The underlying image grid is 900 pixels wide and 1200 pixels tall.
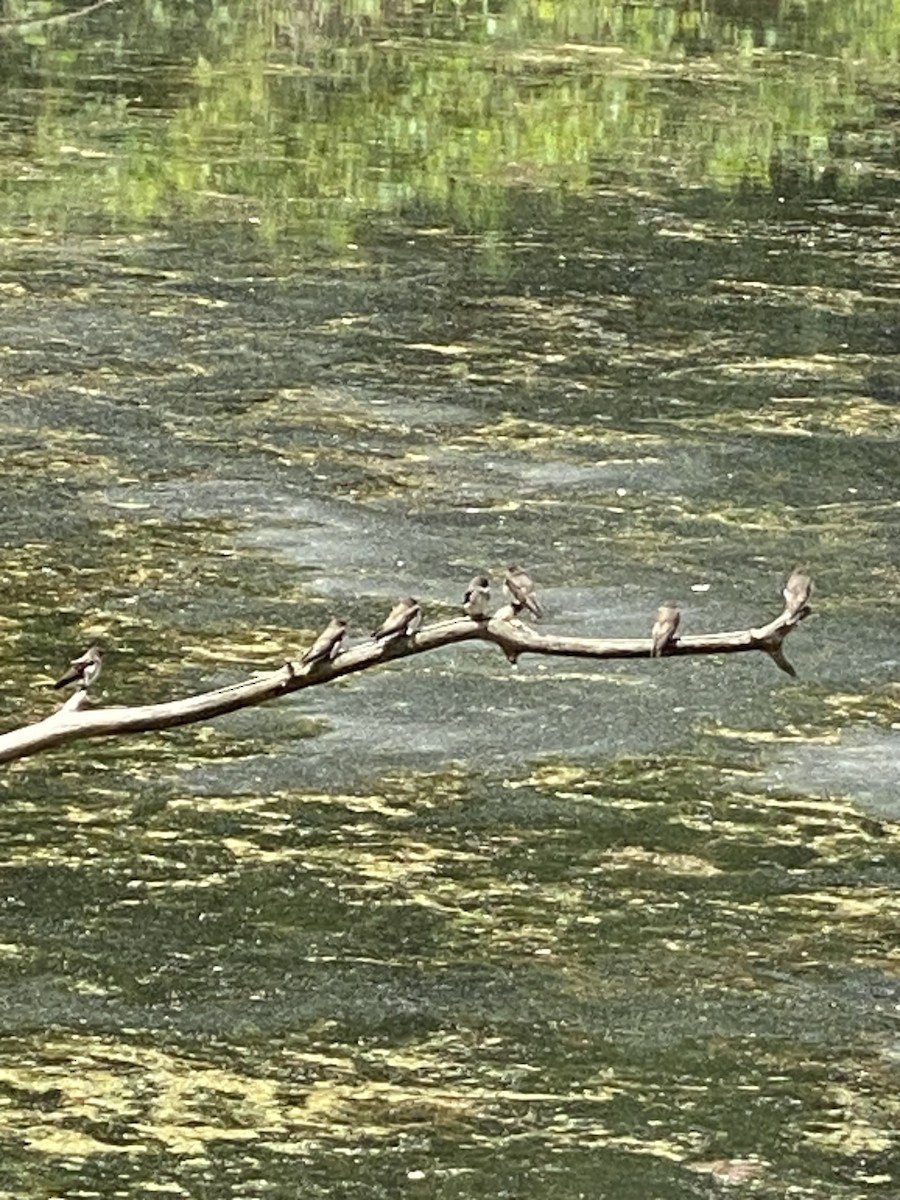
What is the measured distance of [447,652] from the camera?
482 cm

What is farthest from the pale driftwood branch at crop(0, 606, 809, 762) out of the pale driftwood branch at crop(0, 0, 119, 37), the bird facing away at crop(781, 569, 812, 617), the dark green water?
A: the pale driftwood branch at crop(0, 0, 119, 37)

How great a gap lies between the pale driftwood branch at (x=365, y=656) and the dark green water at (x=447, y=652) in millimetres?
1617

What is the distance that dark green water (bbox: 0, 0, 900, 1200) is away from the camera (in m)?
3.30

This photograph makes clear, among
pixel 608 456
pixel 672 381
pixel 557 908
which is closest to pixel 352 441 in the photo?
pixel 608 456

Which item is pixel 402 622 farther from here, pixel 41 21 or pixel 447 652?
pixel 41 21

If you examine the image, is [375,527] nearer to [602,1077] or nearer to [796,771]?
[796,771]

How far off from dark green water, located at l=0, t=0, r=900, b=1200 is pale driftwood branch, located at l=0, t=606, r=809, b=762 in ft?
5.31

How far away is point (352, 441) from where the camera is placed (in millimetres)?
6105

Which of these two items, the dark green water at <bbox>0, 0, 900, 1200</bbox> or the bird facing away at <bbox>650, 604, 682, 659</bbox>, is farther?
the dark green water at <bbox>0, 0, 900, 1200</bbox>

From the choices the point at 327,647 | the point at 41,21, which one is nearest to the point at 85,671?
the point at 327,647

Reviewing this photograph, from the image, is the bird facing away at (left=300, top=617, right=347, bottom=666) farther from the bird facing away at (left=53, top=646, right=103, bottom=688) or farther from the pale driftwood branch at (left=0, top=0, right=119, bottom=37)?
the pale driftwood branch at (left=0, top=0, right=119, bottom=37)

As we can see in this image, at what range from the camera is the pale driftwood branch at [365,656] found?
4.82 ft

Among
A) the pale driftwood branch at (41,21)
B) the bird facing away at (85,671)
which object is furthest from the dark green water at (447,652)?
the bird facing away at (85,671)

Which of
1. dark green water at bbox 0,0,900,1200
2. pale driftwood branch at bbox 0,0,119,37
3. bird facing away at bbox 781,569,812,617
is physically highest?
bird facing away at bbox 781,569,812,617
